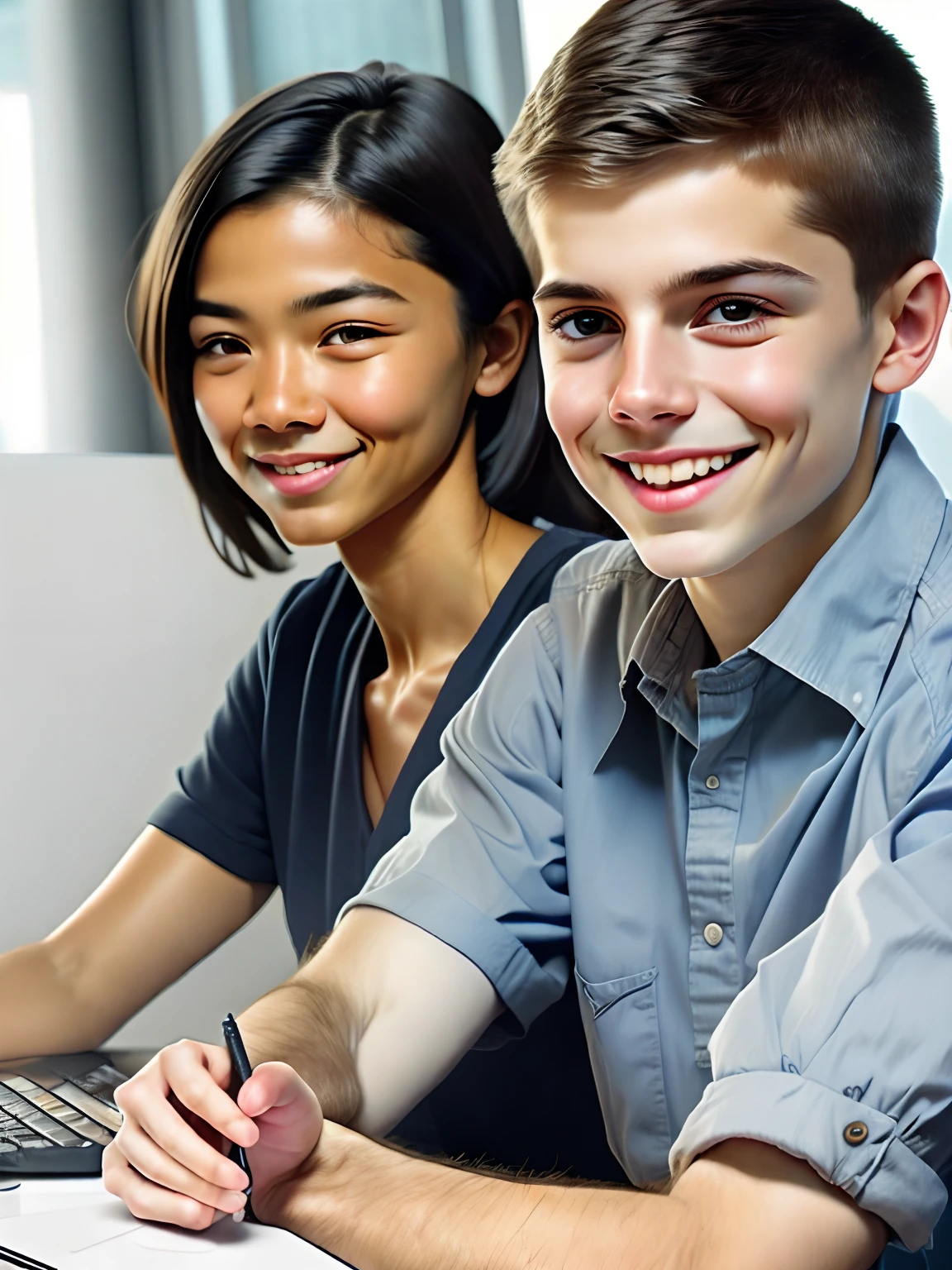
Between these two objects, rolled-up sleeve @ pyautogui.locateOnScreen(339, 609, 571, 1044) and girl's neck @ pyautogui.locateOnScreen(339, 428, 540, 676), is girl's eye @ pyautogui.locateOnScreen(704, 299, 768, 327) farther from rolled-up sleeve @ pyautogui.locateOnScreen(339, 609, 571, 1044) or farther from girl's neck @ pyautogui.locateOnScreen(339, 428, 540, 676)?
girl's neck @ pyautogui.locateOnScreen(339, 428, 540, 676)

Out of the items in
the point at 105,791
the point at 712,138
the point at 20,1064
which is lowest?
the point at 20,1064

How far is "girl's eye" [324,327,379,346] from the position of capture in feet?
3.47

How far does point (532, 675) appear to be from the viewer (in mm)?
870

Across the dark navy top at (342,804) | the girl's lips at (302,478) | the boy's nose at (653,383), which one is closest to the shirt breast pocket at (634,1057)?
the dark navy top at (342,804)

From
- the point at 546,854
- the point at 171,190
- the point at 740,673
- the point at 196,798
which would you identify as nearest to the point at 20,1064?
the point at 196,798

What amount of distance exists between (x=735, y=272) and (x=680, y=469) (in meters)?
0.11

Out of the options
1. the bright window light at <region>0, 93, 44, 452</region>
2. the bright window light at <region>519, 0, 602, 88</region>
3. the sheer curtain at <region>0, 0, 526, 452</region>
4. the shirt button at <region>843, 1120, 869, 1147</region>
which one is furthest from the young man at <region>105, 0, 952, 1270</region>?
the bright window light at <region>0, 93, 44, 452</region>

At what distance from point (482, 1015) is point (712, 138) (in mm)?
537

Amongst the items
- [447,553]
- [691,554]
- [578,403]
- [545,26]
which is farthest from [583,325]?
[545,26]

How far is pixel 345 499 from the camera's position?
110 cm

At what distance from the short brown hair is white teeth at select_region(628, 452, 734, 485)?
0.12 meters

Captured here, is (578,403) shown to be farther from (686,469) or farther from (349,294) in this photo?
(349,294)

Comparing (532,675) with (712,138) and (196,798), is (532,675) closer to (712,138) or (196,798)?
(712,138)

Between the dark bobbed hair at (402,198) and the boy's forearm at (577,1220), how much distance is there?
618mm
